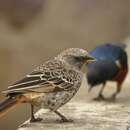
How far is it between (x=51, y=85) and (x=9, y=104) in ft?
1.61

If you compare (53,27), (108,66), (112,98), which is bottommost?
(112,98)

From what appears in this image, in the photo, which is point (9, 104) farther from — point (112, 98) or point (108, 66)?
→ point (108, 66)

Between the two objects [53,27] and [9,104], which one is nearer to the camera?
[9,104]

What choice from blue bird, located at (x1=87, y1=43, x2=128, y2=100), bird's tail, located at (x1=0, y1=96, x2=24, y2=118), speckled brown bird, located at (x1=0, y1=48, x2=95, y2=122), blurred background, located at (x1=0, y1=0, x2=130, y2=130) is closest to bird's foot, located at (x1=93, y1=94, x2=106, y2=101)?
blue bird, located at (x1=87, y1=43, x2=128, y2=100)

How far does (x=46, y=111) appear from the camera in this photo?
8.92 meters

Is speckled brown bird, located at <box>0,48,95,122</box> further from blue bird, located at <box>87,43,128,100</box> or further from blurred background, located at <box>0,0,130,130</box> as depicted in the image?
blurred background, located at <box>0,0,130,130</box>

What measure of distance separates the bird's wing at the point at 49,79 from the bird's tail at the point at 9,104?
0.27 feet

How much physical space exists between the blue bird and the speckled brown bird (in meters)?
2.98

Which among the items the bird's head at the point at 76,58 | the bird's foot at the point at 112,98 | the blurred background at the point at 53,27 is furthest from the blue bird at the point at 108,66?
the blurred background at the point at 53,27

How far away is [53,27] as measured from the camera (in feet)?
58.2

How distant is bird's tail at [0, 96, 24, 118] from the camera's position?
25.8 ft

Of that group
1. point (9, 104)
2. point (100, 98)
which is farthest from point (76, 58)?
point (100, 98)

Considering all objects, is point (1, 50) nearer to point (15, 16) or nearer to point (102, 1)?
point (15, 16)

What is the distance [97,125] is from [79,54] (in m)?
0.71
